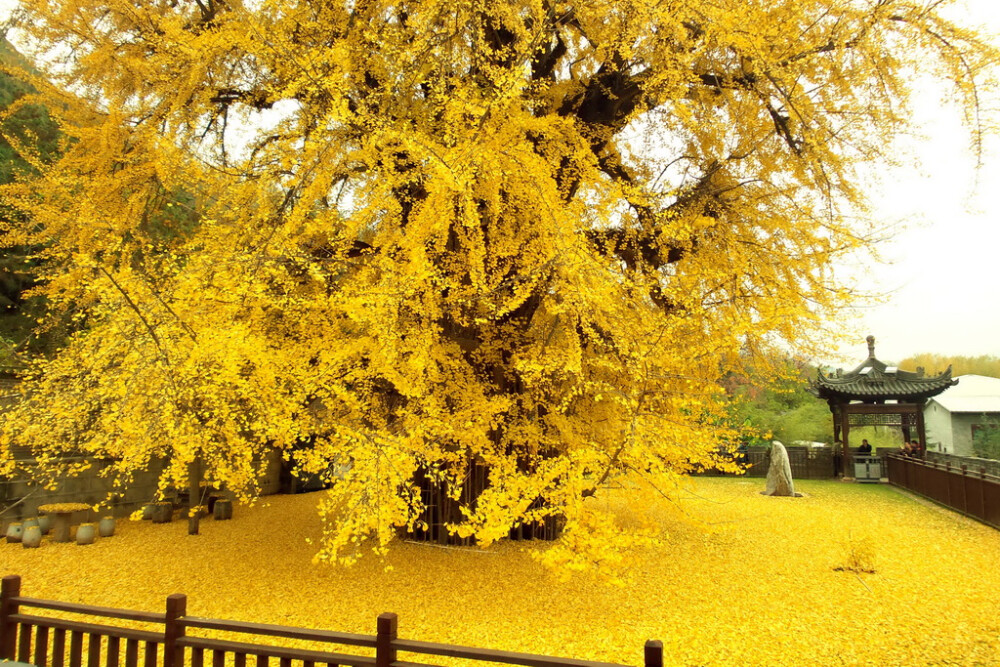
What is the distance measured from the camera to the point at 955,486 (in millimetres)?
12969

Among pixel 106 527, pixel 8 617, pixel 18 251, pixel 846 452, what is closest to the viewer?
pixel 8 617

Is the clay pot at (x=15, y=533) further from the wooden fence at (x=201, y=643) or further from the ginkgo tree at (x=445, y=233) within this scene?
the wooden fence at (x=201, y=643)

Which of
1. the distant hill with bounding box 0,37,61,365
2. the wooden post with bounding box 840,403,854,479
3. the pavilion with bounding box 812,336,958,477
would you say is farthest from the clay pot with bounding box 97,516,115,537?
the wooden post with bounding box 840,403,854,479

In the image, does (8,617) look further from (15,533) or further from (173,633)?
(15,533)

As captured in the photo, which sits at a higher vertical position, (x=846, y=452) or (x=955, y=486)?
(x=846, y=452)

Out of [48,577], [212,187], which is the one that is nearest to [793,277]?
[212,187]

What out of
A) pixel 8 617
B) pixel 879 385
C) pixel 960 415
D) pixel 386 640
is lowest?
pixel 8 617

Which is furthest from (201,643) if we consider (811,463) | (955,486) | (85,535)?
(811,463)

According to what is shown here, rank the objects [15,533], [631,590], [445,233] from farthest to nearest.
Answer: [15,533] → [631,590] → [445,233]

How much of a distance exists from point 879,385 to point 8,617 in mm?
22098

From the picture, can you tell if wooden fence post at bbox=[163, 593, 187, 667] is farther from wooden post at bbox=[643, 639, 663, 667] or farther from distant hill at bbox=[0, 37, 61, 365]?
distant hill at bbox=[0, 37, 61, 365]

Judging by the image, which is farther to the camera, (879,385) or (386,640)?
(879,385)

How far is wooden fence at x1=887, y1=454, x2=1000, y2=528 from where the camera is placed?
36.6 feet

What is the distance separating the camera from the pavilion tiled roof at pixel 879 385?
19.0 m
